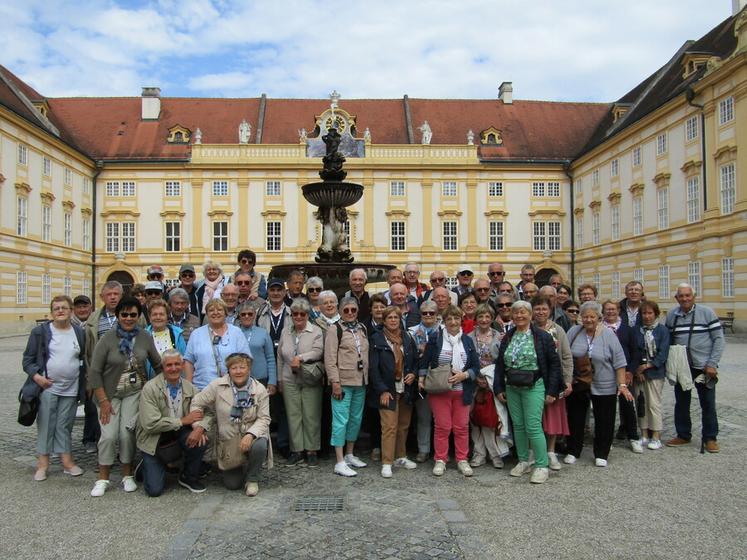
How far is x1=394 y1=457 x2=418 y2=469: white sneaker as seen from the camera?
6543 millimetres

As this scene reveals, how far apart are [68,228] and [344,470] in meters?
34.1

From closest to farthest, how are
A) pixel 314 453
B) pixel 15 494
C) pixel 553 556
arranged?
pixel 553 556 < pixel 15 494 < pixel 314 453

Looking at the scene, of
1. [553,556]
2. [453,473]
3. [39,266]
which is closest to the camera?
[553,556]

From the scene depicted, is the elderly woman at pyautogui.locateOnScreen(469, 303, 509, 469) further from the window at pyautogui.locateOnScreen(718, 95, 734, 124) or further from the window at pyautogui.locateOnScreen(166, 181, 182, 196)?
the window at pyautogui.locateOnScreen(166, 181, 182, 196)

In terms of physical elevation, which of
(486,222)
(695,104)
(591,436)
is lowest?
(591,436)

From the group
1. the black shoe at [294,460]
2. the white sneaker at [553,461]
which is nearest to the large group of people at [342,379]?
the black shoe at [294,460]

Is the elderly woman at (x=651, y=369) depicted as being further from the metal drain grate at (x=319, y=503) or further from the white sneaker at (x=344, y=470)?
the metal drain grate at (x=319, y=503)

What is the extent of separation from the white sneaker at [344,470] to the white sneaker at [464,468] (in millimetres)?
1038

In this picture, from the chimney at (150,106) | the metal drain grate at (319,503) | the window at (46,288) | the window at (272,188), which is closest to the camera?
the metal drain grate at (319,503)

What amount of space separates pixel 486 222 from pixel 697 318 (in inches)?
1303

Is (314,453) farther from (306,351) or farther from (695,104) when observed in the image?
(695,104)

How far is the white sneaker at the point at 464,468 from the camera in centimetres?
628

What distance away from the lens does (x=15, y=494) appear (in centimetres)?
576

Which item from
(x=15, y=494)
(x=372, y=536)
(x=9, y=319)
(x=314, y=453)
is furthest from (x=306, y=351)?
(x=9, y=319)
